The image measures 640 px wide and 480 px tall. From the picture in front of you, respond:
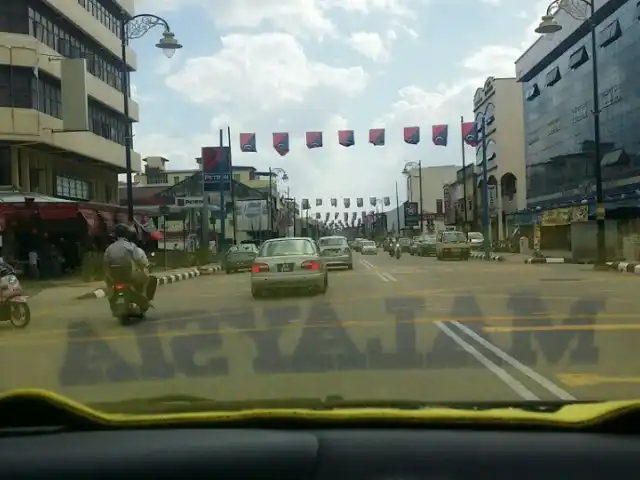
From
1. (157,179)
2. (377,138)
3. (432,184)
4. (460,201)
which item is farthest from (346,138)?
(432,184)

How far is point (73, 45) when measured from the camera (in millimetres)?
39031

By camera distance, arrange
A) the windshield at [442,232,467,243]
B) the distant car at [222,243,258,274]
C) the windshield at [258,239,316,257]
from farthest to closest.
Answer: the windshield at [442,232,467,243]
the distant car at [222,243,258,274]
the windshield at [258,239,316,257]

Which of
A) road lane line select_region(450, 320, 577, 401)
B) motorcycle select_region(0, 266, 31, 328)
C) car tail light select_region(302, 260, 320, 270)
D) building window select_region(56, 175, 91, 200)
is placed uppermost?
building window select_region(56, 175, 91, 200)

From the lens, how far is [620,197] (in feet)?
128

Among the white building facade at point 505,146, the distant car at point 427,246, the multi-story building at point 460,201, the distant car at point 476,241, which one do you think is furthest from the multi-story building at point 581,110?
the multi-story building at point 460,201

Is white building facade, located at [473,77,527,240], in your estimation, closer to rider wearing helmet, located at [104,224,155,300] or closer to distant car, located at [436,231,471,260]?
distant car, located at [436,231,471,260]

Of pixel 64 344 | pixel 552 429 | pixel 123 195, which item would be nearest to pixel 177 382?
pixel 64 344

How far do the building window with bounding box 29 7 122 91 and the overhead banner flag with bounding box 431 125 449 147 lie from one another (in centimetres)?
1859

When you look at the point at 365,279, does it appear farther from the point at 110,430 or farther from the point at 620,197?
the point at 110,430

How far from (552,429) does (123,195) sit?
277 feet

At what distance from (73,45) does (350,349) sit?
33.5 metres

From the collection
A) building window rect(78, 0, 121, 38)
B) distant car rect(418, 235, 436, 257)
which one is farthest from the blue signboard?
distant car rect(418, 235, 436, 257)

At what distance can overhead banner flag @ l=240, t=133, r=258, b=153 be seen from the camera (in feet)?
158

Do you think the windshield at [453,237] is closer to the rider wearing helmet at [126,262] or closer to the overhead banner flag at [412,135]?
the overhead banner flag at [412,135]
